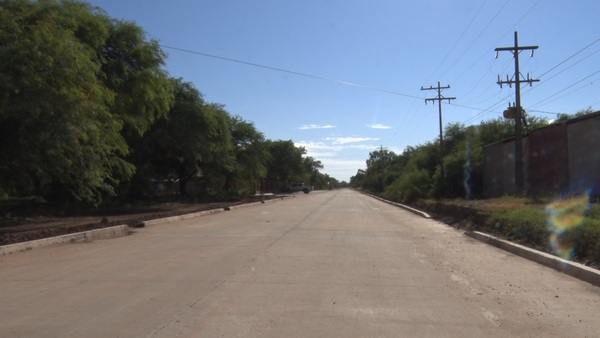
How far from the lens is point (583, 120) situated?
93.2 ft

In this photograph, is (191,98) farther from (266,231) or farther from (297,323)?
(297,323)

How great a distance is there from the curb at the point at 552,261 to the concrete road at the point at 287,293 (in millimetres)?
240

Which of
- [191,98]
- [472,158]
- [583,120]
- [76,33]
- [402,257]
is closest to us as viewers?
[402,257]

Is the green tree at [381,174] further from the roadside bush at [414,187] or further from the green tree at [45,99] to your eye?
the green tree at [45,99]

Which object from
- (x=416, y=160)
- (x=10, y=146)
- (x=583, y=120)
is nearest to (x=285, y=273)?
(x=10, y=146)

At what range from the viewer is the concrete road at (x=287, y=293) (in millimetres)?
6449

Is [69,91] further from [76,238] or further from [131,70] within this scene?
[131,70]

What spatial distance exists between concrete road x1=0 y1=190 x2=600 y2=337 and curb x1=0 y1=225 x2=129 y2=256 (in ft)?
1.55

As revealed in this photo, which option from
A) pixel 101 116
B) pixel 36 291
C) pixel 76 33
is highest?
pixel 76 33

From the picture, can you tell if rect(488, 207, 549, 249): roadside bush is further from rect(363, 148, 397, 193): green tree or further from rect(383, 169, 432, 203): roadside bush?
rect(363, 148, 397, 193): green tree

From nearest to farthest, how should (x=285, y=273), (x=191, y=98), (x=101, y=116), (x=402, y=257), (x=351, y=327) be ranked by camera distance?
(x=351, y=327)
(x=285, y=273)
(x=402, y=257)
(x=101, y=116)
(x=191, y=98)

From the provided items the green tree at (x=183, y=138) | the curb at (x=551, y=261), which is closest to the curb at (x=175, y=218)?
the green tree at (x=183, y=138)

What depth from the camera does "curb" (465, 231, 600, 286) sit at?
964cm

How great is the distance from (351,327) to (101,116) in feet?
49.3
